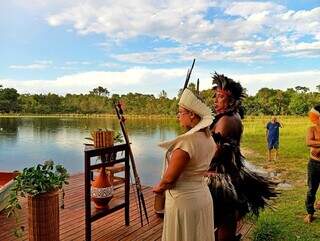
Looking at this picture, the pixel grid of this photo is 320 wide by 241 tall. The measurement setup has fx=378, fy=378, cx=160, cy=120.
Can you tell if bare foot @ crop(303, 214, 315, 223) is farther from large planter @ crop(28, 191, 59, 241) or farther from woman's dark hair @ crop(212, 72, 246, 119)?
large planter @ crop(28, 191, 59, 241)

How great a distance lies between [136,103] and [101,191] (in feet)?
174

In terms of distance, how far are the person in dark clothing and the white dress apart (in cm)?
74

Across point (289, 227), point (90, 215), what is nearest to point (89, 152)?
point (90, 215)

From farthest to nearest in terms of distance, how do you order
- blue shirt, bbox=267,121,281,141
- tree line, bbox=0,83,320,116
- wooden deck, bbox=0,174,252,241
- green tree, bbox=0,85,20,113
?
green tree, bbox=0,85,20,113 < tree line, bbox=0,83,320,116 < blue shirt, bbox=267,121,281,141 < wooden deck, bbox=0,174,252,241

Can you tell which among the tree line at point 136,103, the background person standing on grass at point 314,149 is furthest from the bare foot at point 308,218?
the tree line at point 136,103

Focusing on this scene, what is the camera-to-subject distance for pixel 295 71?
105ft

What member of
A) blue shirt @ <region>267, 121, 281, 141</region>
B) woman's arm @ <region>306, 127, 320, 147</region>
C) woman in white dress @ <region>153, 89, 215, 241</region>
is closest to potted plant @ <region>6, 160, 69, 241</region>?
woman in white dress @ <region>153, 89, 215, 241</region>

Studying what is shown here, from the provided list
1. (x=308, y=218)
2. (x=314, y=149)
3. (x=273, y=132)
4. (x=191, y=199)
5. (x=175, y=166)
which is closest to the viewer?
(x=175, y=166)

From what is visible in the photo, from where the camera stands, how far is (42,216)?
3.40m

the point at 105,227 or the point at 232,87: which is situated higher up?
the point at 232,87

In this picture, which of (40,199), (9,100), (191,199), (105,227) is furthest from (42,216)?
(9,100)

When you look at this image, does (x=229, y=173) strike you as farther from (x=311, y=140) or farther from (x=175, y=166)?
(x=311, y=140)

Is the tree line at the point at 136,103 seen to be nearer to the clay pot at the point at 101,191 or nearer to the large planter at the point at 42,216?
the clay pot at the point at 101,191

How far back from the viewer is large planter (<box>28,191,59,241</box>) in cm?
338
